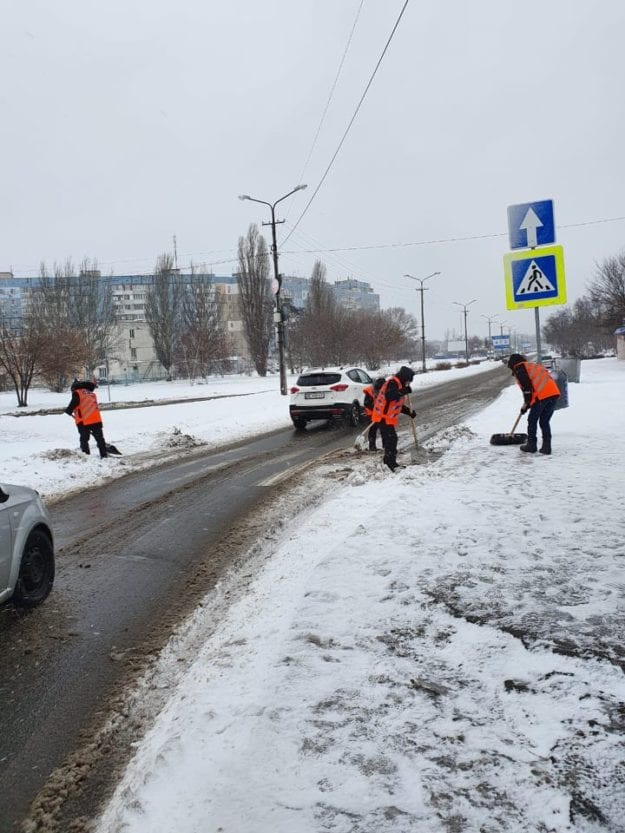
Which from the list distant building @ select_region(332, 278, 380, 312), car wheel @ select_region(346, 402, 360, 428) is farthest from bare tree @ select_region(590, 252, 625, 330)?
distant building @ select_region(332, 278, 380, 312)

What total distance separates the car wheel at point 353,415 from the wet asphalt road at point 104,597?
5169 millimetres

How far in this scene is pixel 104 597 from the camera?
4383mm

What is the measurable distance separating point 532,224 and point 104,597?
24.3 ft

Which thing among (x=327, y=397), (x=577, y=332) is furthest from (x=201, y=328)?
(x=577, y=332)

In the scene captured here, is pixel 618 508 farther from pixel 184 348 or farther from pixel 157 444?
pixel 184 348

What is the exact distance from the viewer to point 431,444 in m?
10.8

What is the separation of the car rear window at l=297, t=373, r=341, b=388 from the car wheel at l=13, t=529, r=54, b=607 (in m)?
10.6

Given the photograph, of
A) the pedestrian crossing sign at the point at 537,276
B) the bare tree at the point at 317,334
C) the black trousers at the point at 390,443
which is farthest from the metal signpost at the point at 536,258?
the bare tree at the point at 317,334

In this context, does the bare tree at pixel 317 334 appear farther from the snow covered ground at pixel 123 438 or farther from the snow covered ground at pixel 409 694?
the snow covered ground at pixel 409 694

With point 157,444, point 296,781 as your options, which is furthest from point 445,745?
point 157,444

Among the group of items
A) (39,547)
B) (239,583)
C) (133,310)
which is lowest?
(239,583)

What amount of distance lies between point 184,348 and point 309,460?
5009cm

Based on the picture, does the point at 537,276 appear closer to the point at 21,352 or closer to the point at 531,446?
the point at 531,446

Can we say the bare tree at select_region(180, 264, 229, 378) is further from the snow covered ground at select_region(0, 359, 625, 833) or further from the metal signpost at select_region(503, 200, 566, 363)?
the snow covered ground at select_region(0, 359, 625, 833)
